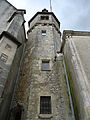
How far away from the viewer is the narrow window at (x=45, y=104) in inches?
288

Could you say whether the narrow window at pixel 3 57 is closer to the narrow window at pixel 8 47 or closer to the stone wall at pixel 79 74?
the narrow window at pixel 8 47

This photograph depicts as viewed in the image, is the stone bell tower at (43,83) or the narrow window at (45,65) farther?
the narrow window at (45,65)

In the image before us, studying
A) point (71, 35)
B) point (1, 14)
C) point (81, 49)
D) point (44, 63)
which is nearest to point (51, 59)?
point (44, 63)

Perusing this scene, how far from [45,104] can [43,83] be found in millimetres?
1409

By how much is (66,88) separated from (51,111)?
1.80m

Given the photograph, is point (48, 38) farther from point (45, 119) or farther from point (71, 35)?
point (45, 119)

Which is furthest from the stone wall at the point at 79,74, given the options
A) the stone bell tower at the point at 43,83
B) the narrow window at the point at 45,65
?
the narrow window at the point at 45,65

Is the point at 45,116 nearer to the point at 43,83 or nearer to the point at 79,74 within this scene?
the point at 43,83

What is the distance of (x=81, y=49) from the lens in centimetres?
761

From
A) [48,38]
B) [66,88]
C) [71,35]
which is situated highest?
[48,38]

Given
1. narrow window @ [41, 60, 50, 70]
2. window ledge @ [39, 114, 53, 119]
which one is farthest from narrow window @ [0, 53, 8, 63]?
narrow window @ [41, 60, 50, 70]

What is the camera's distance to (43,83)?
857 centimetres

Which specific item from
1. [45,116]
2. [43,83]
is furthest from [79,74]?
[43,83]

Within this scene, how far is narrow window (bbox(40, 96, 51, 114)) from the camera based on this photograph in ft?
24.0
